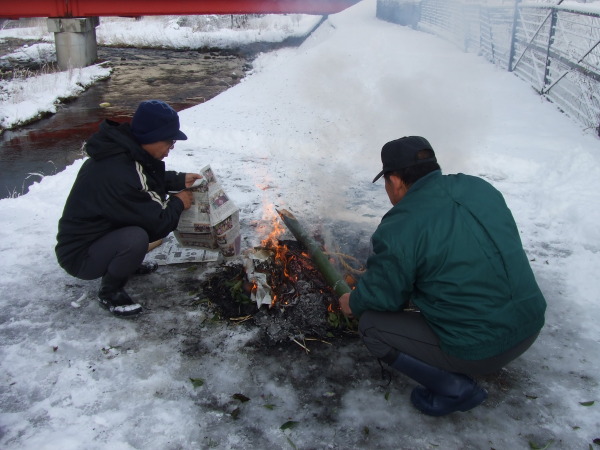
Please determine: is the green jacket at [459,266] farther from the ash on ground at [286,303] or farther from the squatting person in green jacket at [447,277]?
the ash on ground at [286,303]

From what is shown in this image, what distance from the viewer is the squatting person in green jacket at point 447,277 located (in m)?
2.64

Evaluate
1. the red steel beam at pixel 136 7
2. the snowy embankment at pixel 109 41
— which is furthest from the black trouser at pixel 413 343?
the red steel beam at pixel 136 7

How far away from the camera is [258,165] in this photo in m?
7.85

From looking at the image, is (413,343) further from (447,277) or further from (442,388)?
(447,277)

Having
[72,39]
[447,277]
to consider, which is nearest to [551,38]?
[447,277]

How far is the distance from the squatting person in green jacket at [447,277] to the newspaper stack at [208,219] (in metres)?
1.89

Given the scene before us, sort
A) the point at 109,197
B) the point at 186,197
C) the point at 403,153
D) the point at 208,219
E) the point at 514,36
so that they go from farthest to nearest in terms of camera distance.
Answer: the point at 514,36 < the point at 208,219 < the point at 186,197 < the point at 109,197 < the point at 403,153

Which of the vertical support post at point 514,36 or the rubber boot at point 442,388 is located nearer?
the rubber boot at point 442,388

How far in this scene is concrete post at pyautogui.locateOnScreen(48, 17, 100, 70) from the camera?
20969 millimetres

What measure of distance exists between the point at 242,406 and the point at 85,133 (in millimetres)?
11283

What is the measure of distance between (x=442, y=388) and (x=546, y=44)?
10.2 meters

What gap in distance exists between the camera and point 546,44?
10.7 meters

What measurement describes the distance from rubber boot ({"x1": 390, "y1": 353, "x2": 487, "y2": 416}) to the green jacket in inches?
9.7

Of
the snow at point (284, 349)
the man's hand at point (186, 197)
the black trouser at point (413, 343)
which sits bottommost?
the snow at point (284, 349)
